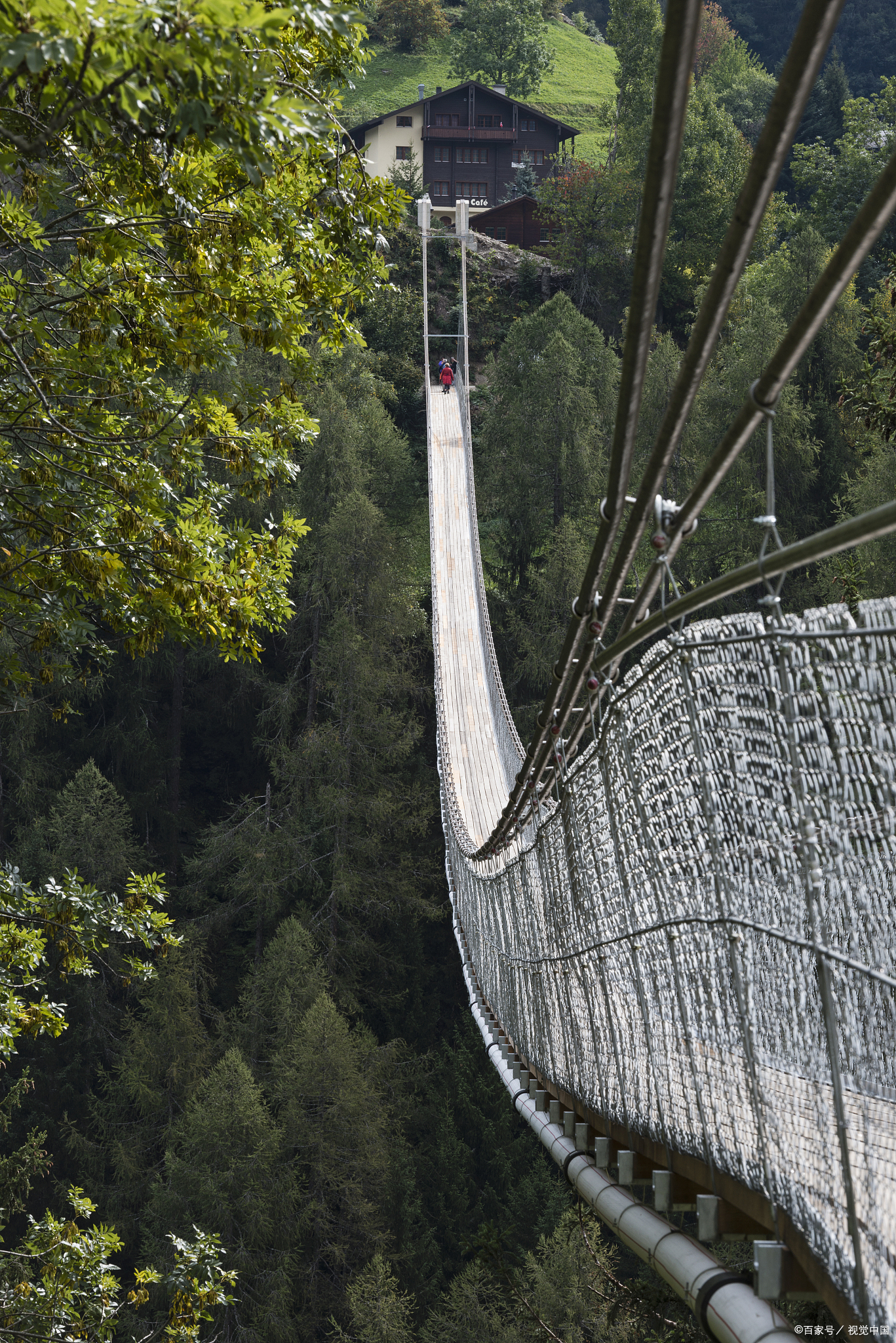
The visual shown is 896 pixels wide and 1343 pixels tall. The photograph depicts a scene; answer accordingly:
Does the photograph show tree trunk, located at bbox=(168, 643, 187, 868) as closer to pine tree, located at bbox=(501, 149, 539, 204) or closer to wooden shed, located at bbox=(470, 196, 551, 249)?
wooden shed, located at bbox=(470, 196, 551, 249)

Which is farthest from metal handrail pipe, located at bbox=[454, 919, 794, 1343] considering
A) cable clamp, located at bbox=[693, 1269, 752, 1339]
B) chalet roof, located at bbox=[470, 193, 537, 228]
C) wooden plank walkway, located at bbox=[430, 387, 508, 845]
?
chalet roof, located at bbox=[470, 193, 537, 228]

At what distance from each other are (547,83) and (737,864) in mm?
37123

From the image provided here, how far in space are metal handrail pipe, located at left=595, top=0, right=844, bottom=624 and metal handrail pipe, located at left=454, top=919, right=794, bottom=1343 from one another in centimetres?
88

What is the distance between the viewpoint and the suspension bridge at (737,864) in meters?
0.98

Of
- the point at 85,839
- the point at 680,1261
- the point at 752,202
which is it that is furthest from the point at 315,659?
the point at 752,202

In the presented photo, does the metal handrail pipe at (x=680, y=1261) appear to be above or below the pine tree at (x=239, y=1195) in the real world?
above

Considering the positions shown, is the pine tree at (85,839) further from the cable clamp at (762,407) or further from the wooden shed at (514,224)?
the wooden shed at (514,224)

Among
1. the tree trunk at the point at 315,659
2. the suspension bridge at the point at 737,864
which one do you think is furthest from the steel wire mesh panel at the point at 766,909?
the tree trunk at the point at 315,659

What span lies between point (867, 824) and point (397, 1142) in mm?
11048

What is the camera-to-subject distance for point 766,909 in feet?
4.42

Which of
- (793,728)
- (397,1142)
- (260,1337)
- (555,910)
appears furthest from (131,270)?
(397,1142)

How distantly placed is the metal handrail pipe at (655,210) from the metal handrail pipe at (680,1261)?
88 centimetres

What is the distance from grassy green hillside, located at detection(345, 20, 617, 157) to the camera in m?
32.3

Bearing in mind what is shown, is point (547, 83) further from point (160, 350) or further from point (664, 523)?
point (664, 523)
